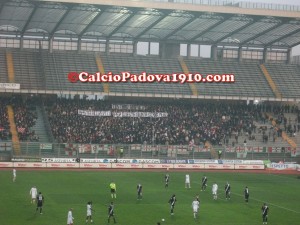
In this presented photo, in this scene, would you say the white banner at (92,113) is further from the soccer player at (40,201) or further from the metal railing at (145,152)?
the soccer player at (40,201)

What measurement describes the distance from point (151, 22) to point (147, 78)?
752 cm

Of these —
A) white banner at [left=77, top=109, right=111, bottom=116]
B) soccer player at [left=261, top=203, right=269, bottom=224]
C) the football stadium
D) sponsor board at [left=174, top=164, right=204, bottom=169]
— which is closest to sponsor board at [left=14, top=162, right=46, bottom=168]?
the football stadium

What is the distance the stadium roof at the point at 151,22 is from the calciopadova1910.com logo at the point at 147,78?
6702mm

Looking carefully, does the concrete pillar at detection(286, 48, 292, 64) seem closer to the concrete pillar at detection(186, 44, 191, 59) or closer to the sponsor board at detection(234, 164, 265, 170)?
the concrete pillar at detection(186, 44, 191, 59)

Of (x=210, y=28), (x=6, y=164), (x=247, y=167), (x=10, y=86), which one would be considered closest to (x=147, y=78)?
(x=210, y=28)

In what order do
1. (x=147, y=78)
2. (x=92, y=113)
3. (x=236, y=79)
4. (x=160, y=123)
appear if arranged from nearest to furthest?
1. (x=92, y=113)
2. (x=160, y=123)
3. (x=147, y=78)
4. (x=236, y=79)

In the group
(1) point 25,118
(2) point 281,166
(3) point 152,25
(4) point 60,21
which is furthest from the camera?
(3) point 152,25

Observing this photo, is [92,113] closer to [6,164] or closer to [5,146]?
[5,146]

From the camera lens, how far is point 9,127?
73812mm

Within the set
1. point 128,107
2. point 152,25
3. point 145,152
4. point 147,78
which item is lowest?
point 145,152

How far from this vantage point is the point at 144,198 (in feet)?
157

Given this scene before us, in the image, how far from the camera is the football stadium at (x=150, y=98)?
64.8m

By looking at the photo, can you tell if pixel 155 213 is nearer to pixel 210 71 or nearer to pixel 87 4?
pixel 87 4

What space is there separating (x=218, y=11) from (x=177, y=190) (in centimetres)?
2962
